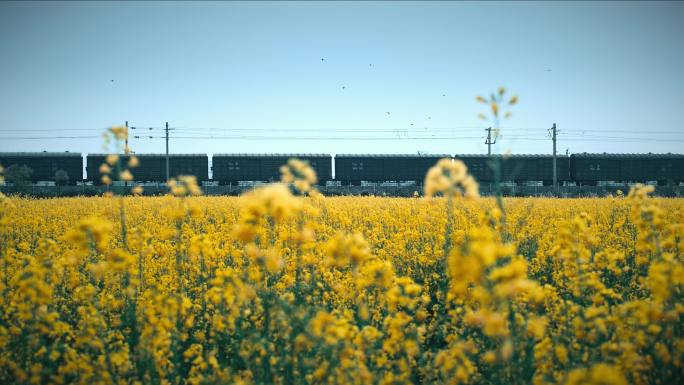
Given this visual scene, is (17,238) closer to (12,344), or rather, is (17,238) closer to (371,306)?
(12,344)

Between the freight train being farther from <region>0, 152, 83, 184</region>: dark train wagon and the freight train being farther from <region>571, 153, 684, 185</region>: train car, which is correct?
<region>0, 152, 83, 184</region>: dark train wagon

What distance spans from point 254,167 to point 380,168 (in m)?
10.1

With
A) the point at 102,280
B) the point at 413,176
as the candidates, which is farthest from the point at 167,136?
the point at 102,280

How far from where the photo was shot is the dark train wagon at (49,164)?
27.2 metres

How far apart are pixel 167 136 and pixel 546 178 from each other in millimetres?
30387

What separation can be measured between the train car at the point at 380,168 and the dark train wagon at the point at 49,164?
1938 cm

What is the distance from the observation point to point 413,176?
98.9 ft

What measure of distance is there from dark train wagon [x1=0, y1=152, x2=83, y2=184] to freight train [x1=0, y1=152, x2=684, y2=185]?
3.25 metres

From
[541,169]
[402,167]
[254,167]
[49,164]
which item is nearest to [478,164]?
[541,169]

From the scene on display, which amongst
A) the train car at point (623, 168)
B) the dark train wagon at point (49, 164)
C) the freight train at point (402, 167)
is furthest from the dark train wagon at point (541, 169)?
the dark train wagon at point (49, 164)

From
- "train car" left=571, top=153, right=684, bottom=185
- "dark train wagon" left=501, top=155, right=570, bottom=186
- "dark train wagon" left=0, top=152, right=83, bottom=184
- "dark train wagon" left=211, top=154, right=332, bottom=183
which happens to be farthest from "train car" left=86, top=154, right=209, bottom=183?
"train car" left=571, top=153, right=684, bottom=185

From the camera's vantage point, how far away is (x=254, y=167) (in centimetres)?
2931

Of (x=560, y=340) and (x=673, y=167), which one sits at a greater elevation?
(x=673, y=167)

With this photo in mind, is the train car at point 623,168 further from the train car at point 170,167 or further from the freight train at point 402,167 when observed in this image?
the train car at point 170,167
